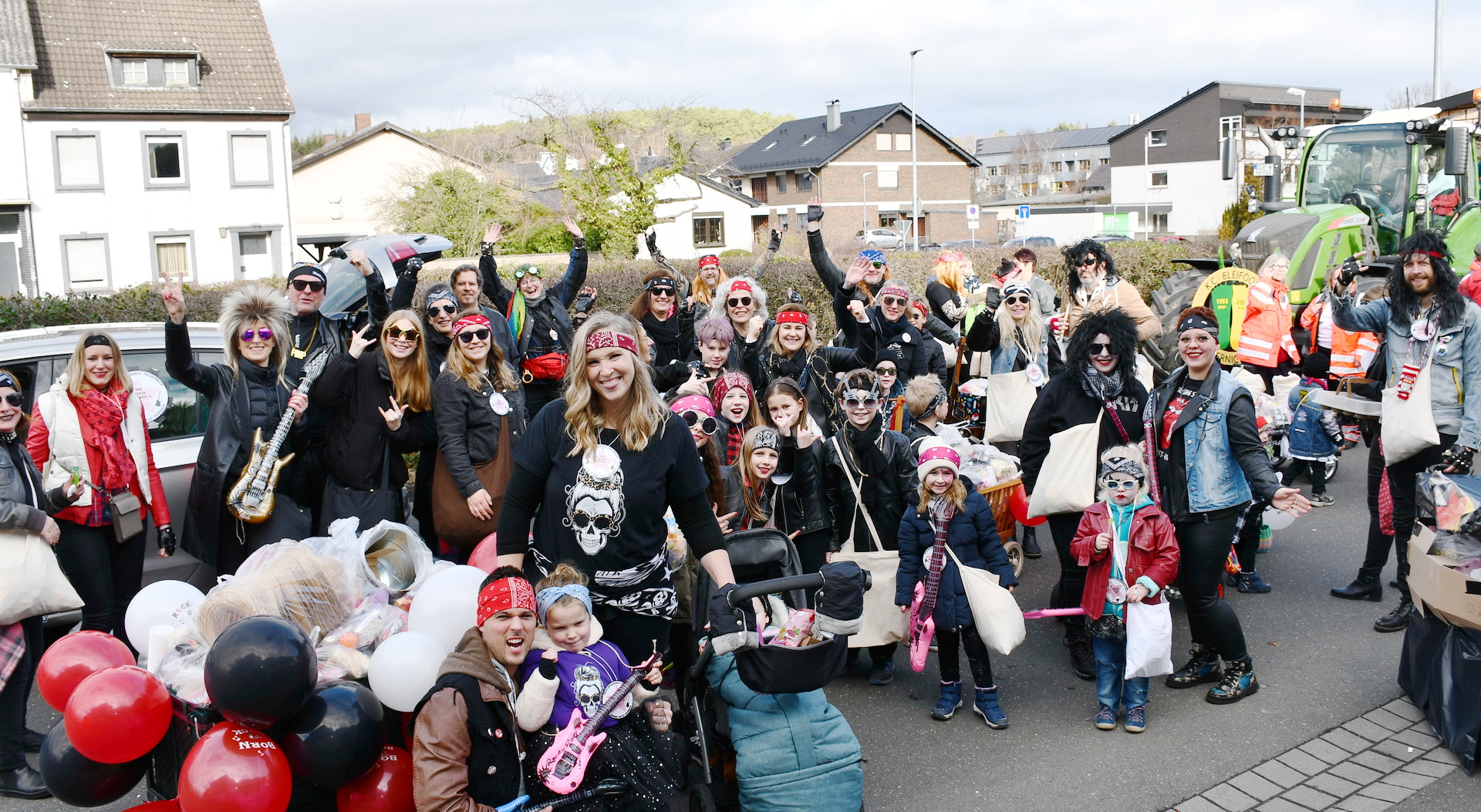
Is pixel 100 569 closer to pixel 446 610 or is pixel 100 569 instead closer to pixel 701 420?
pixel 446 610

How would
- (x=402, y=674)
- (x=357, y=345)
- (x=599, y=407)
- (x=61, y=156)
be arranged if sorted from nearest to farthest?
(x=402, y=674)
(x=599, y=407)
(x=357, y=345)
(x=61, y=156)

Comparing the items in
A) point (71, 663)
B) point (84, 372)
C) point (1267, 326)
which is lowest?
point (71, 663)

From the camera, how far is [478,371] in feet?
16.9

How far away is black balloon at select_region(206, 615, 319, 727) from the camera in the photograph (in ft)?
9.70

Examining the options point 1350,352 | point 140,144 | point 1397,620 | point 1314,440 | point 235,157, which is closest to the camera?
point 1397,620

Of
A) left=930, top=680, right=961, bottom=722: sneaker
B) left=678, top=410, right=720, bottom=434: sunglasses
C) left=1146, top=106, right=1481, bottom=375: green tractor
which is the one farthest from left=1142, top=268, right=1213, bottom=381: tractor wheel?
left=678, top=410, right=720, bottom=434: sunglasses

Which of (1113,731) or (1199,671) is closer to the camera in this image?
(1113,731)

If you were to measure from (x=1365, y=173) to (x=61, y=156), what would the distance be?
111 ft

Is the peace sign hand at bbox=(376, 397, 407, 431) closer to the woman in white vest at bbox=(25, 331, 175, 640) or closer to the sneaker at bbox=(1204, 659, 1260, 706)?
the woman in white vest at bbox=(25, 331, 175, 640)

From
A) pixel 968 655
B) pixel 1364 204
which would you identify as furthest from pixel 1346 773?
pixel 1364 204

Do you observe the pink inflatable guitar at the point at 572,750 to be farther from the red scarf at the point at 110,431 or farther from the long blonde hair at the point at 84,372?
the long blonde hair at the point at 84,372

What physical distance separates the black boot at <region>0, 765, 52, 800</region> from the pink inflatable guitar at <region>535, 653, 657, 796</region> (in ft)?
7.41

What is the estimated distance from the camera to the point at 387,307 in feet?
18.9

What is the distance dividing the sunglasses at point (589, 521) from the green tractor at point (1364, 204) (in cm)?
901
